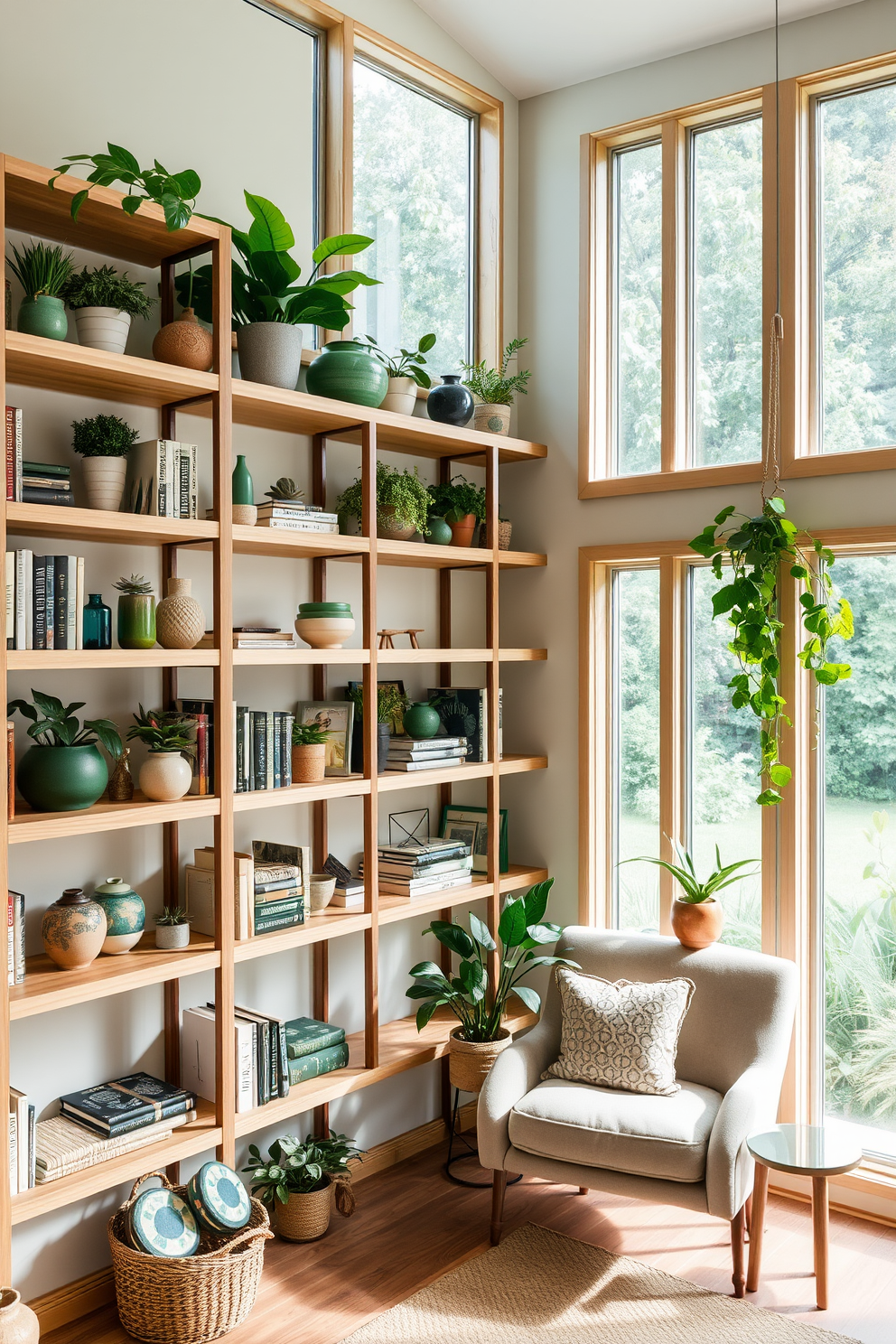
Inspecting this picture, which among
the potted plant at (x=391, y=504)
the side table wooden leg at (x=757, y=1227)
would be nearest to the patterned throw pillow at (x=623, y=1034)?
the side table wooden leg at (x=757, y=1227)

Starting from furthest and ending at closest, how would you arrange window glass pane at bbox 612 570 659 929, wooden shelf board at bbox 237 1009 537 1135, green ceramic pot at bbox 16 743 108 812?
window glass pane at bbox 612 570 659 929
wooden shelf board at bbox 237 1009 537 1135
green ceramic pot at bbox 16 743 108 812

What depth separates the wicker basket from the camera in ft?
8.42

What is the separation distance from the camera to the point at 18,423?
2.42m

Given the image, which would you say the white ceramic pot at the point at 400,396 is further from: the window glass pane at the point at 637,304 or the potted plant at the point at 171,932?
the potted plant at the point at 171,932

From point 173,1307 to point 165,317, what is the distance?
8.07 ft

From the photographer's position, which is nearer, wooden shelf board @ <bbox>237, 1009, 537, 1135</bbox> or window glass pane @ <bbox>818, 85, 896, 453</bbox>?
wooden shelf board @ <bbox>237, 1009, 537, 1135</bbox>

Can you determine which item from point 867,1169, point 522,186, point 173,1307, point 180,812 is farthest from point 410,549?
point 867,1169

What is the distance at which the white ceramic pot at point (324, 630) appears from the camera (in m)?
3.14

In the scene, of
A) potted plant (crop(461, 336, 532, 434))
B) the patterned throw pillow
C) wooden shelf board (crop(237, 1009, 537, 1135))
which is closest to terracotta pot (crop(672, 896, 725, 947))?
the patterned throw pillow

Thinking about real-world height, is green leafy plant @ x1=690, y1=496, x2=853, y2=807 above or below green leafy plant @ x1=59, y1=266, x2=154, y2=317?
below

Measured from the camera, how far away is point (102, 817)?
8.20 feet

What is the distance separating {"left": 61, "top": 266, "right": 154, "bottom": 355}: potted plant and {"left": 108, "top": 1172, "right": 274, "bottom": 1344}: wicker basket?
6.65 ft

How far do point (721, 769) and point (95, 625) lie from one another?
210 cm

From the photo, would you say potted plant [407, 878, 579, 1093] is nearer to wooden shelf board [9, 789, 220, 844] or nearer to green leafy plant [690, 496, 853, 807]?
green leafy plant [690, 496, 853, 807]
